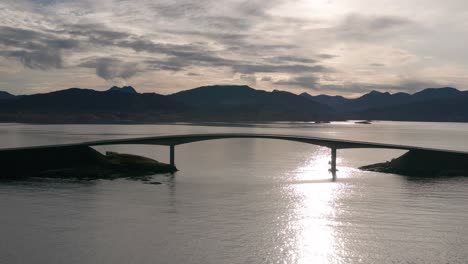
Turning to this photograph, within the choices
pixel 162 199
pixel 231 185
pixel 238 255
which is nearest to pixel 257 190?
pixel 231 185

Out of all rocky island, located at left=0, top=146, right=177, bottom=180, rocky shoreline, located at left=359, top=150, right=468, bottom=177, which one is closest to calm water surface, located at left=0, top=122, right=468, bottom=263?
rocky shoreline, located at left=359, top=150, right=468, bottom=177

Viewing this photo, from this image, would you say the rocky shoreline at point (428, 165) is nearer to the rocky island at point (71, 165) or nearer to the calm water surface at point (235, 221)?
the calm water surface at point (235, 221)

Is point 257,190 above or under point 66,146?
under

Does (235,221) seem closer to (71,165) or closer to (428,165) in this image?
(71,165)

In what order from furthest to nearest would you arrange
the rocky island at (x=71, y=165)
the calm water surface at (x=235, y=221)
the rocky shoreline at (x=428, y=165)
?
the rocky shoreline at (x=428, y=165) → the rocky island at (x=71, y=165) → the calm water surface at (x=235, y=221)


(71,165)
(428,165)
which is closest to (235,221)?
(71,165)

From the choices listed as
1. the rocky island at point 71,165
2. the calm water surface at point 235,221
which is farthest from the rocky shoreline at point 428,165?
the rocky island at point 71,165

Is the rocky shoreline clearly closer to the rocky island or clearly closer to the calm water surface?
the calm water surface

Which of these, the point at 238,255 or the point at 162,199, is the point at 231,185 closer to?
the point at 162,199
